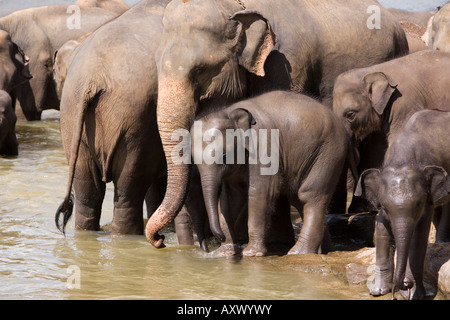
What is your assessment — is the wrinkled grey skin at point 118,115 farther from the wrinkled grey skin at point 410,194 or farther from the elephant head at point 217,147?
the wrinkled grey skin at point 410,194

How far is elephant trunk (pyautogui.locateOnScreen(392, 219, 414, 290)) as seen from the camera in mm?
4711

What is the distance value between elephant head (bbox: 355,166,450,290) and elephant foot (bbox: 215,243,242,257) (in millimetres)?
1392

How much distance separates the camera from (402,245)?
4.75 meters

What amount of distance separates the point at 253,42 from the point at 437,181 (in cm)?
221

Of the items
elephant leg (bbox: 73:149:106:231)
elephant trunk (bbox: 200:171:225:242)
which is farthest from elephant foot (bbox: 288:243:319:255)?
elephant leg (bbox: 73:149:106:231)

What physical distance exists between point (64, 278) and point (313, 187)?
1.70m

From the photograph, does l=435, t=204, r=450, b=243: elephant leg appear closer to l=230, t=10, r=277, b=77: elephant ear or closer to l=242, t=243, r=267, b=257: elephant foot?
l=242, t=243, r=267, b=257: elephant foot

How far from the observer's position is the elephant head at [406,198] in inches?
187

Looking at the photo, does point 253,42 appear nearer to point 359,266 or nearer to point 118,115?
point 118,115

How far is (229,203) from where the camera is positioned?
20.8 feet

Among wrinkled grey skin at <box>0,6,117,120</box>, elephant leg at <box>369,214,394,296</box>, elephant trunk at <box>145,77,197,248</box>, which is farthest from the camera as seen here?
wrinkled grey skin at <box>0,6,117,120</box>

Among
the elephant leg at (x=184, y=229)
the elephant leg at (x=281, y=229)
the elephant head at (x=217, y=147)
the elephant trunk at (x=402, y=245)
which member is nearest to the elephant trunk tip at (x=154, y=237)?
the elephant leg at (x=184, y=229)

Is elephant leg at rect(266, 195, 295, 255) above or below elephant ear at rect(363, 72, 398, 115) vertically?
below
